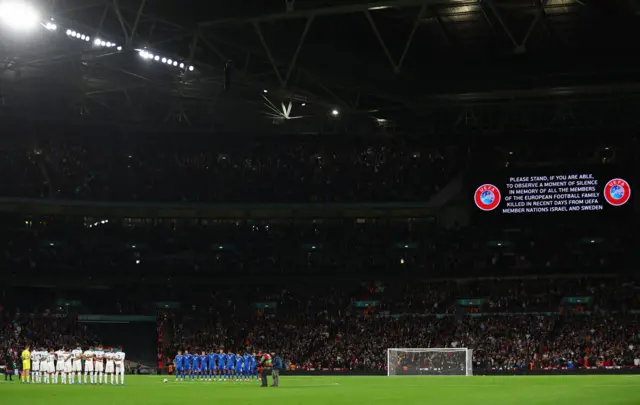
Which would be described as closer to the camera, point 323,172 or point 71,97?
point 71,97

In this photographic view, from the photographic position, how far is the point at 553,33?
120ft

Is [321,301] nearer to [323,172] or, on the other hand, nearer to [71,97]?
[323,172]

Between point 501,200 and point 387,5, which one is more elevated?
point 387,5

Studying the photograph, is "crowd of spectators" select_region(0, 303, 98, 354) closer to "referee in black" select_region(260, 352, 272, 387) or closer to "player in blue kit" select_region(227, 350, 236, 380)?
"player in blue kit" select_region(227, 350, 236, 380)

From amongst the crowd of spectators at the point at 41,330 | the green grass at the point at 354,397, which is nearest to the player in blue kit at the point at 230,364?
the green grass at the point at 354,397

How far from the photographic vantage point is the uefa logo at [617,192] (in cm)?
4903

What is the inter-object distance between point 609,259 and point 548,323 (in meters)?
6.60

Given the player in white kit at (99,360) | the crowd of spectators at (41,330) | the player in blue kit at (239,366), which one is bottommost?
the player in blue kit at (239,366)

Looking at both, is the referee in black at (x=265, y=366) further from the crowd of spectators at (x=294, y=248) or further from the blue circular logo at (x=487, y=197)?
the crowd of spectators at (x=294, y=248)

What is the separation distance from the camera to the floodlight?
3019 cm

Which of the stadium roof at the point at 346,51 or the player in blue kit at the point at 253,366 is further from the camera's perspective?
the player in blue kit at the point at 253,366

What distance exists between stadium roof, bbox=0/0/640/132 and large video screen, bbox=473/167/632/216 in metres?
4.08

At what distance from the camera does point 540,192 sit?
5138 centimetres

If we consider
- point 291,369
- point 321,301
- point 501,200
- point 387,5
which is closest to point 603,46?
point 387,5
